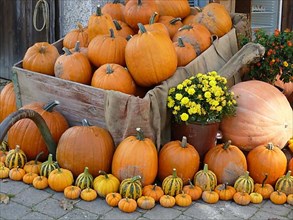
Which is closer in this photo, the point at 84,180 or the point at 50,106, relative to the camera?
the point at 84,180

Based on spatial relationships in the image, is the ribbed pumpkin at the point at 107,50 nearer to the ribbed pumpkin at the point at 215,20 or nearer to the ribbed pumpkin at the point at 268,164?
the ribbed pumpkin at the point at 215,20

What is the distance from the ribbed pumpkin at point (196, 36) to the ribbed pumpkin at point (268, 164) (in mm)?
1327

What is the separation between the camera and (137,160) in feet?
13.7

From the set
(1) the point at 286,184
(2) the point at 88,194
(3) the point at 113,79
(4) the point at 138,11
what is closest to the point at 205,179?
(1) the point at 286,184

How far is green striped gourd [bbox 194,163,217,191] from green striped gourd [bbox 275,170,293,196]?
0.56 m

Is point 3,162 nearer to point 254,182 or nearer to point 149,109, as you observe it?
point 149,109

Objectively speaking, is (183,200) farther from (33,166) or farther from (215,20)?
(215,20)

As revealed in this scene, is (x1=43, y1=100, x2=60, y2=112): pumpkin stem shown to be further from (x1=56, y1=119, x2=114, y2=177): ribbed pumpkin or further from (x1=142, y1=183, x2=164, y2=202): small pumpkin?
(x1=142, y1=183, x2=164, y2=202): small pumpkin

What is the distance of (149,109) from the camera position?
437 cm

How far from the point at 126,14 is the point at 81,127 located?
5.39 ft

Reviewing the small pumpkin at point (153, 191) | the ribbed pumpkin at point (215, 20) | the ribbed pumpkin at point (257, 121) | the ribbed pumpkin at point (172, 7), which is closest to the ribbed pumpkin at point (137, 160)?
the small pumpkin at point (153, 191)

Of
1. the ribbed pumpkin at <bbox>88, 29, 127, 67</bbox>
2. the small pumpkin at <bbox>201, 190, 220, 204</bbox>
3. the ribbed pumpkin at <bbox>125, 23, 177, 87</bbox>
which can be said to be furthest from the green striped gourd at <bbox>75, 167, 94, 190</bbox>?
the ribbed pumpkin at <bbox>88, 29, 127, 67</bbox>

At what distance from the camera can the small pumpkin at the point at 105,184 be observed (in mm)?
4078

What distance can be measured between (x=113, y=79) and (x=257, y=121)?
142 cm
